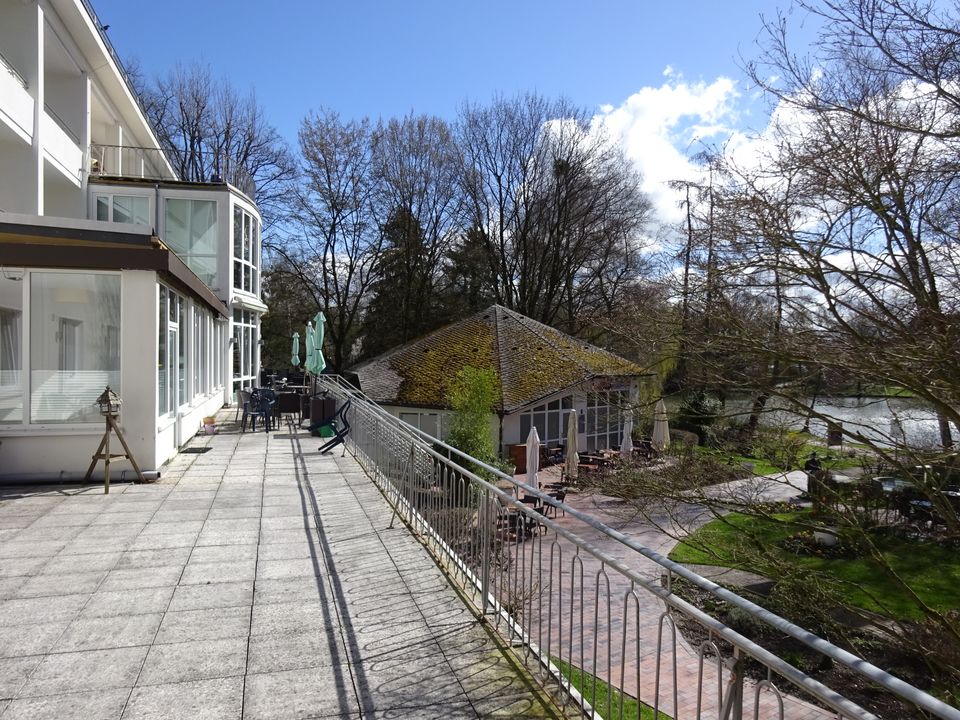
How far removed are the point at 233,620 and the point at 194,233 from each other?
55.7 feet

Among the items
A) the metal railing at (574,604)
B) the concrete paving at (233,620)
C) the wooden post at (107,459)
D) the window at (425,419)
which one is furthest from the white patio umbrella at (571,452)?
the wooden post at (107,459)

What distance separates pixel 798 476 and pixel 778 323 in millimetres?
1600

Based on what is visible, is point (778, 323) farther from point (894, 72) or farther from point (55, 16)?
point (55, 16)

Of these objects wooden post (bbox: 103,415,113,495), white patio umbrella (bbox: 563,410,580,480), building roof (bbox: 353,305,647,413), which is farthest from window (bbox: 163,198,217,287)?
wooden post (bbox: 103,415,113,495)

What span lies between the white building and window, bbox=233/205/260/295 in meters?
0.09

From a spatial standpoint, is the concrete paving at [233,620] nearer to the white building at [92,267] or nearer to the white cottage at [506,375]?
the white building at [92,267]

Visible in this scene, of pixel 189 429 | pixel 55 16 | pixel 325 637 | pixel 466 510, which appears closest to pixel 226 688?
pixel 325 637

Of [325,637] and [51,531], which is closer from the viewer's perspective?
[325,637]

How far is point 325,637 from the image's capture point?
4.00 metres

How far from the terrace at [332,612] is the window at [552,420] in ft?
59.1

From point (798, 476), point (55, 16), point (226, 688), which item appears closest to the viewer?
point (226, 688)

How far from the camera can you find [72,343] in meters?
8.93

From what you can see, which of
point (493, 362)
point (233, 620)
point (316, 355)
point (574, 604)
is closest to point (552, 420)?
point (493, 362)

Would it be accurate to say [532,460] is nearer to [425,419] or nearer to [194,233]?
[425,419]
